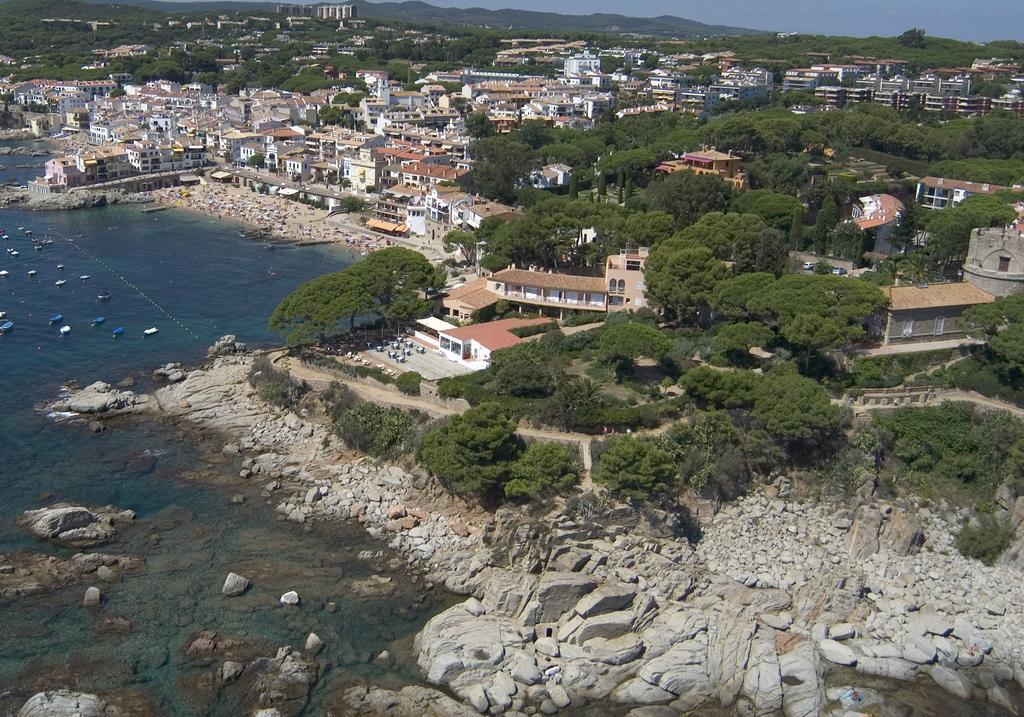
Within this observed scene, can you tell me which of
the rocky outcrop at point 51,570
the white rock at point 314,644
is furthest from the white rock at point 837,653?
the rocky outcrop at point 51,570

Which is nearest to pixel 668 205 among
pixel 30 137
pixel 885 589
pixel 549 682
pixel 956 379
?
pixel 956 379

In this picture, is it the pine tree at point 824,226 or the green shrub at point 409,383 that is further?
the pine tree at point 824,226

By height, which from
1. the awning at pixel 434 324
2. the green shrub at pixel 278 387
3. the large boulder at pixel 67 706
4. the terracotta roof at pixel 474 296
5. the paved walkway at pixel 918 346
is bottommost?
the large boulder at pixel 67 706

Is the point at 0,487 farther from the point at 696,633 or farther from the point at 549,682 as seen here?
the point at 696,633

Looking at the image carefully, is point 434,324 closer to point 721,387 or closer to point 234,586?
point 721,387

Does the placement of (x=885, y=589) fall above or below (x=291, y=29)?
below

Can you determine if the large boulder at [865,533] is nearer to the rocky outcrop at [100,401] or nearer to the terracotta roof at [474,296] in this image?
the terracotta roof at [474,296]
